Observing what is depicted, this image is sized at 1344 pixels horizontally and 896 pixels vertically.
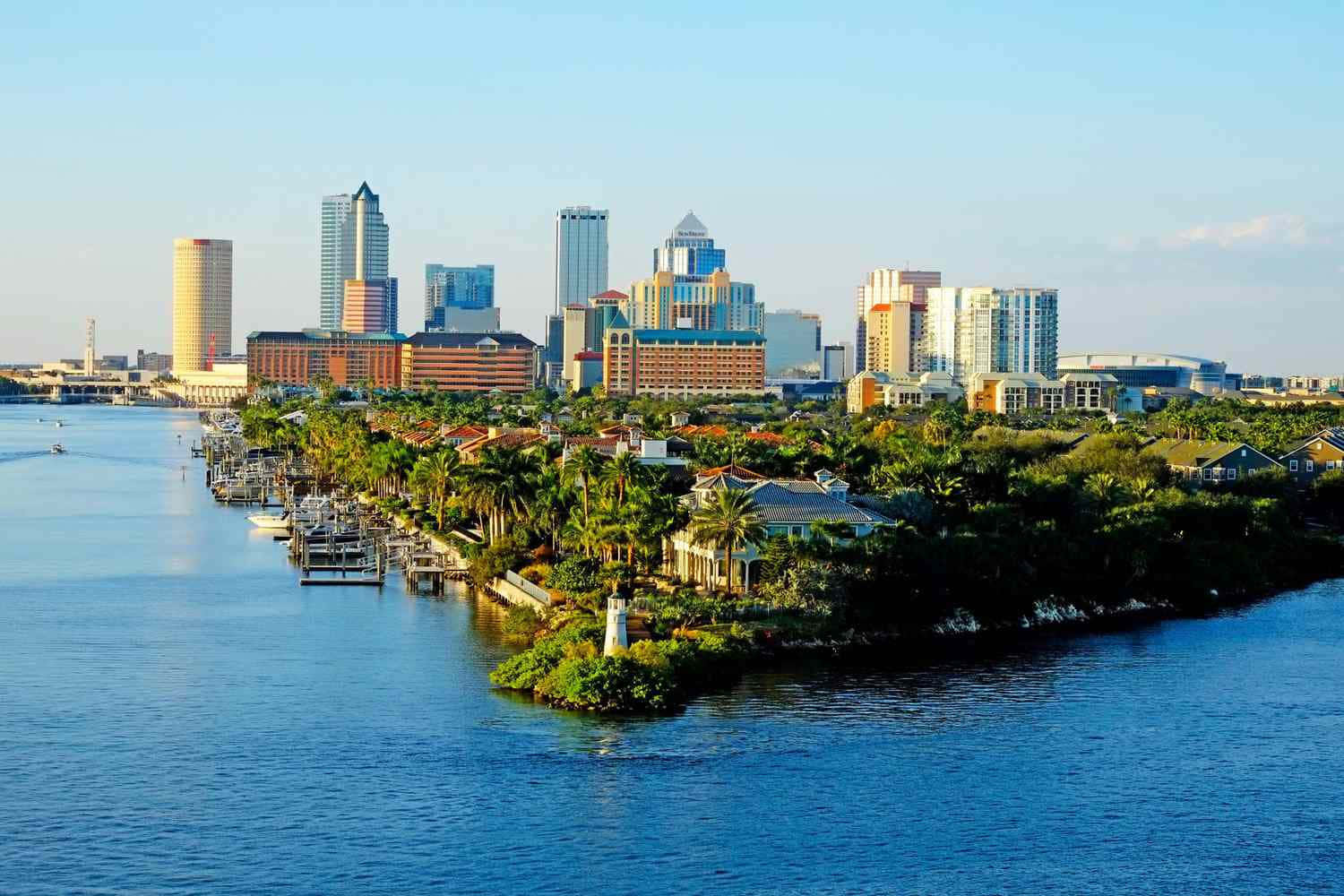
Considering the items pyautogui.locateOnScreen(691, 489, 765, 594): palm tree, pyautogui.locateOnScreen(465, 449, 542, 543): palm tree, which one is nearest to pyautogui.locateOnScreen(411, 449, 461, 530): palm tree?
pyautogui.locateOnScreen(465, 449, 542, 543): palm tree

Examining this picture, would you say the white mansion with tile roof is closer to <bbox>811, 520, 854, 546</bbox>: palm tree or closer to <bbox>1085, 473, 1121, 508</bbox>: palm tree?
<bbox>811, 520, 854, 546</bbox>: palm tree

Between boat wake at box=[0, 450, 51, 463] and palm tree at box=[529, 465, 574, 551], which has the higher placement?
palm tree at box=[529, 465, 574, 551]

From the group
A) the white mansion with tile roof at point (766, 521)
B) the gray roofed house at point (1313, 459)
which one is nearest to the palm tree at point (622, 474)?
the white mansion with tile roof at point (766, 521)

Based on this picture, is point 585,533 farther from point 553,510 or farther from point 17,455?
point 17,455

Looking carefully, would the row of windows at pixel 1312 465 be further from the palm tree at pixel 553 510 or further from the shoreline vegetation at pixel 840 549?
the palm tree at pixel 553 510

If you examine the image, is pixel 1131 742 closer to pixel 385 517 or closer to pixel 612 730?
pixel 612 730
